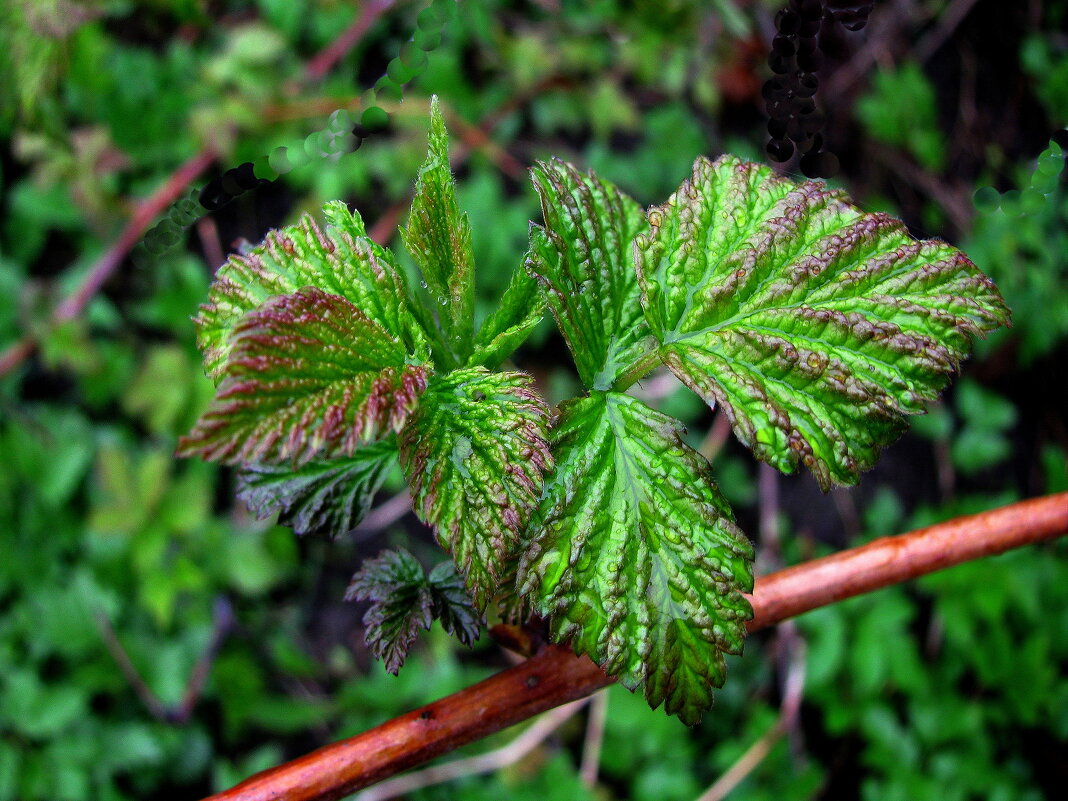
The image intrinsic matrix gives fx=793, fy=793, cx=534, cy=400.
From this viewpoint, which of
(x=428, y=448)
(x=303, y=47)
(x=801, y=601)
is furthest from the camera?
(x=303, y=47)

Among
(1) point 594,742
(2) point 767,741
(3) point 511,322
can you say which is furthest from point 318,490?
(2) point 767,741

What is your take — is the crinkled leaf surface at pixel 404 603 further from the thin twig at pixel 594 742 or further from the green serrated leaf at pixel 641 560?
the thin twig at pixel 594 742

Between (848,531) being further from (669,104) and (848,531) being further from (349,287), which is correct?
(349,287)

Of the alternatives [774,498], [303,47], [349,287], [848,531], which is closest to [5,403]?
[303,47]

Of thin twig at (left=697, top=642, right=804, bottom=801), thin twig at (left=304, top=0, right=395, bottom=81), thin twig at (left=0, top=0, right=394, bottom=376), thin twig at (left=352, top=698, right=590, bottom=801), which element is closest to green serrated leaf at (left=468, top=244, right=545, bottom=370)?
thin twig at (left=352, top=698, right=590, bottom=801)

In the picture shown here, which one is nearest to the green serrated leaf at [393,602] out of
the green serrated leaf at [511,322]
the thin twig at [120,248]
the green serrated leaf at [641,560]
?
the green serrated leaf at [641,560]

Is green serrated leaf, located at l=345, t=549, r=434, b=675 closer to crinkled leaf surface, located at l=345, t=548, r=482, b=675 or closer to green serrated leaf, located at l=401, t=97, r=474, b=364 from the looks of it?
crinkled leaf surface, located at l=345, t=548, r=482, b=675
